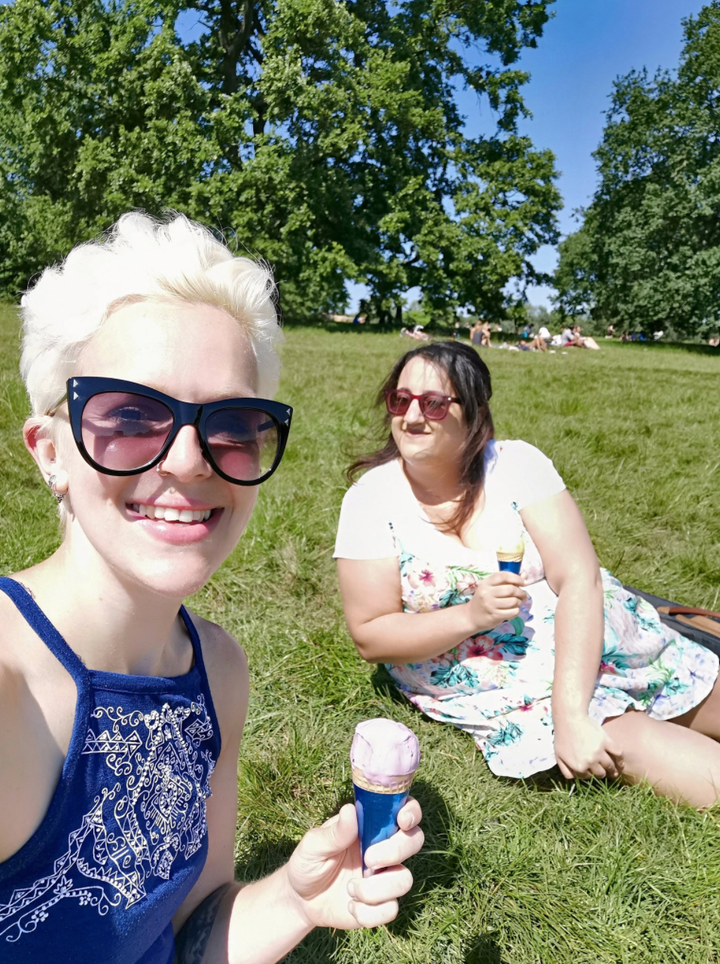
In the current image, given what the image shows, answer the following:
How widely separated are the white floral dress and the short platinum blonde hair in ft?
4.95

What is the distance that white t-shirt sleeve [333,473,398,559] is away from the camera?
281 cm

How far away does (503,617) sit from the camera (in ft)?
8.15

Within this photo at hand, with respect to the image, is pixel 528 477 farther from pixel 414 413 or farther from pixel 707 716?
pixel 707 716

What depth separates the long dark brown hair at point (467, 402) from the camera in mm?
2904

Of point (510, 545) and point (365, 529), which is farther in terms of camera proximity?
point (365, 529)

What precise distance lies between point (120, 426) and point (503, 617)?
167cm

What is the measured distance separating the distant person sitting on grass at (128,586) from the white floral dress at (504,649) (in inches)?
56.3

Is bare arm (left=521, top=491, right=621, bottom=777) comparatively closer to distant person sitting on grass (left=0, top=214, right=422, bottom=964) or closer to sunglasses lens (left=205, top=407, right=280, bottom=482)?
distant person sitting on grass (left=0, top=214, right=422, bottom=964)

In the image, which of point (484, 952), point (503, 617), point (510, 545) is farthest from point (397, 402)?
point (484, 952)

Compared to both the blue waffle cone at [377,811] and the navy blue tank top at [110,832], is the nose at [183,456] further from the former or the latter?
the blue waffle cone at [377,811]

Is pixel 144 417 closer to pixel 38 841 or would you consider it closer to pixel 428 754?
pixel 38 841

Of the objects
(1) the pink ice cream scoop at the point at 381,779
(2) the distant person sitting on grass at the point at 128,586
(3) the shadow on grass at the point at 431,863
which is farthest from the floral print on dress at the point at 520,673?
(2) the distant person sitting on grass at the point at 128,586

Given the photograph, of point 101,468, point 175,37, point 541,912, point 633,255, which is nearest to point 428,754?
point 541,912

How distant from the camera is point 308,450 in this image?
6.04m
